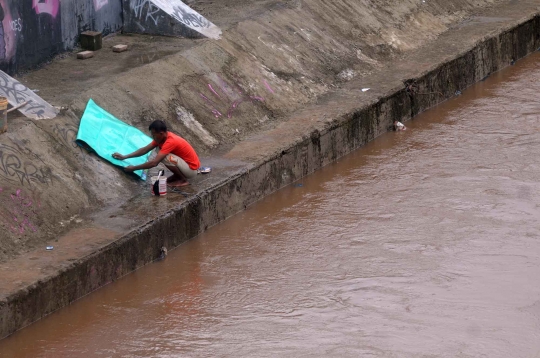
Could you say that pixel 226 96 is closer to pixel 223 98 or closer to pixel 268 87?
pixel 223 98

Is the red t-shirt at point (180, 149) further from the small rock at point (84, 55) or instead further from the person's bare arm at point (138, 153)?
the small rock at point (84, 55)

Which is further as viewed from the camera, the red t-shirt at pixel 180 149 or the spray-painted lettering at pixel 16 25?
the spray-painted lettering at pixel 16 25

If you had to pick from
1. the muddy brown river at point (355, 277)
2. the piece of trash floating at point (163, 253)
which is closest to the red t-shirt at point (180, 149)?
the muddy brown river at point (355, 277)

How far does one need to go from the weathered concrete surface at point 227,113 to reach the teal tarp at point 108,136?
0.46 ft

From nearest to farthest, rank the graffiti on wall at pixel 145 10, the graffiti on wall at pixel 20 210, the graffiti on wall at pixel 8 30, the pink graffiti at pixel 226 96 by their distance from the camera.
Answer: the graffiti on wall at pixel 20 210 < the graffiti on wall at pixel 8 30 < the pink graffiti at pixel 226 96 < the graffiti on wall at pixel 145 10

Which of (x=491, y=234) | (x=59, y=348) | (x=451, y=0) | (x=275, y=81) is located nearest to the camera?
(x=59, y=348)

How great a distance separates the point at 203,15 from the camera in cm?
1502

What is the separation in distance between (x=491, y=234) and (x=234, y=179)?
2.79 m

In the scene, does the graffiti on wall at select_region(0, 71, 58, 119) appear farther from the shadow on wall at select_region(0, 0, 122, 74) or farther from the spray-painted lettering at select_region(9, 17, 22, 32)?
the spray-painted lettering at select_region(9, 17, 22, 32)

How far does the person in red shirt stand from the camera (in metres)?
10.7

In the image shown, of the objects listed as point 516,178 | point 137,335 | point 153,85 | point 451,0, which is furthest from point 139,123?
point 451,0

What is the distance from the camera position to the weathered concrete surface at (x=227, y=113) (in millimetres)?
9445

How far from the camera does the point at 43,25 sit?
12898 millimetres

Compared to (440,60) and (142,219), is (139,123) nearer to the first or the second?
(142,219)
